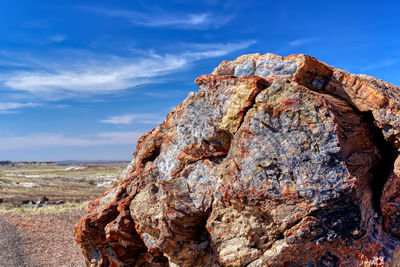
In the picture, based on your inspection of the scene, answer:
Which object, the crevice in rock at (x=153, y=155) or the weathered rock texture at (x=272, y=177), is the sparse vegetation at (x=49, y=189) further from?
the weathered rock texture at (x=272, y=177)

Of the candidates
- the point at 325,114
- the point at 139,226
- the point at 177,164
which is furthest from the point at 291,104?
the point at 139,226

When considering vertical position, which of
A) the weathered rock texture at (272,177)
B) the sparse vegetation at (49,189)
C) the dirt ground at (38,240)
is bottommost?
the sparse vegetation at (49,189)

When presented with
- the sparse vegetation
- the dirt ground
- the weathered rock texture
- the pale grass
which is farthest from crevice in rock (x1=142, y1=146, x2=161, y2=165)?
the sparse vegetation

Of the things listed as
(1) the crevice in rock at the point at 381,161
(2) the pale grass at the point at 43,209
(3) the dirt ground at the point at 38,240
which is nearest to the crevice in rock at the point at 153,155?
(1) the crevice in rock at the point at 381,161

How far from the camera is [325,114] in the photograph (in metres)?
6.93

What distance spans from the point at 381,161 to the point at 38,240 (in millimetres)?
16896

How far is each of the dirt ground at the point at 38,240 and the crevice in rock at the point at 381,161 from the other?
478 inches

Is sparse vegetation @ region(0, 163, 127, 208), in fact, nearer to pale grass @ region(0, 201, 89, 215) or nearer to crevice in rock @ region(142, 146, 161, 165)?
pale grass @ region(0, 201, 89, 215)

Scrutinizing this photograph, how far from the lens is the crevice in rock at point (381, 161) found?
7746mm

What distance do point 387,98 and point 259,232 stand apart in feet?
13.3

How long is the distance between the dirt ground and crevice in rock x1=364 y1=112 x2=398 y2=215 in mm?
12147

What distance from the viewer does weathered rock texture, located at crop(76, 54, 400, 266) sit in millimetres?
6738

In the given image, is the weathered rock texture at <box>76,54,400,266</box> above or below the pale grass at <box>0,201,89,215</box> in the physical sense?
above

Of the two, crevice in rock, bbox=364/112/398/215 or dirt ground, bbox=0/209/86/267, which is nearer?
crevice in rock, bbox=364/112/398/215
